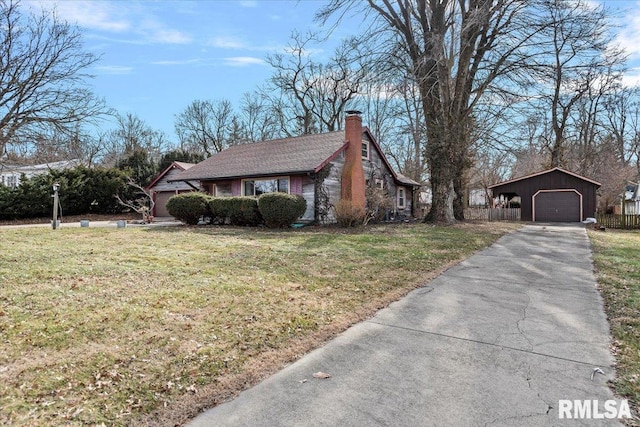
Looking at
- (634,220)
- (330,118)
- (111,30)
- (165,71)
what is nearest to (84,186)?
(165,71)

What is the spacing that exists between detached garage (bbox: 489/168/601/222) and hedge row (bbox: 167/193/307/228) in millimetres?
18760

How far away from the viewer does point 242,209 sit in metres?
16.3

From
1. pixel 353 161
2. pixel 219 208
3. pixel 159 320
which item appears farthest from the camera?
pixel 353 161

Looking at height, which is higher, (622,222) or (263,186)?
(263,186)

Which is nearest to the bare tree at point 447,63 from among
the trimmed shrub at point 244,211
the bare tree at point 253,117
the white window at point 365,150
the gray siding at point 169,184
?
the white window at point 365,150

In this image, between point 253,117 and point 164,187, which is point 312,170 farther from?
point 253,117

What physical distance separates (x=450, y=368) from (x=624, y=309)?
3.37 meters

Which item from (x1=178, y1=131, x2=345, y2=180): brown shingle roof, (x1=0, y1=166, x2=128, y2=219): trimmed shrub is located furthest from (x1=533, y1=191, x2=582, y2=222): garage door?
(x1=0, y1=166, x2=128, y2=219): trimmed shrub

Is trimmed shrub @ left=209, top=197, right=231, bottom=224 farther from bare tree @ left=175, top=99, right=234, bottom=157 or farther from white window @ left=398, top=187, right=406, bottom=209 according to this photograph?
bare tree @ left=175, top=99, right=234, bottom=157

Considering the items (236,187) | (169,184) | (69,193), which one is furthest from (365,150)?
(69,193)

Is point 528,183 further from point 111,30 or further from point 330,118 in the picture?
point 111,30

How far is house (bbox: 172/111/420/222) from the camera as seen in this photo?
1741 centimetres

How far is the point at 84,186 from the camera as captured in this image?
25.6m

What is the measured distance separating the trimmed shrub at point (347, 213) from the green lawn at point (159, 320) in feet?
23.3
